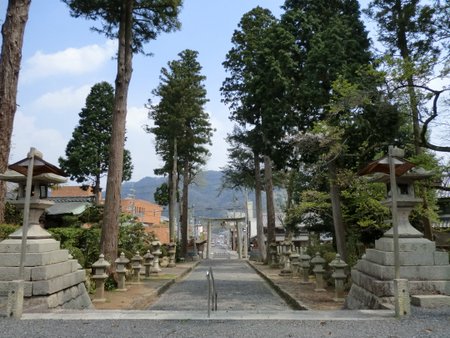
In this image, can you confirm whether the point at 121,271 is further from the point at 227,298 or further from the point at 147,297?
the point at 227,298

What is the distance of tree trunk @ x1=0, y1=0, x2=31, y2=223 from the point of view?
8062mm

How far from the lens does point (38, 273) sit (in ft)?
18.3

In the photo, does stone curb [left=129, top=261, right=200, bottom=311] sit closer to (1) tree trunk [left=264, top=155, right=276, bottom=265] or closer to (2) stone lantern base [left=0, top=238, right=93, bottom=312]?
(2) stone lantern base [left=0, top=238, right=93, bottom=312]

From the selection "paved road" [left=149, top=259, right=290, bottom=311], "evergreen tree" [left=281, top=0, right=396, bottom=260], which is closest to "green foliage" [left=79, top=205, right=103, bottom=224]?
"paved road" [left=149, top=259, right=290, bottom=311]

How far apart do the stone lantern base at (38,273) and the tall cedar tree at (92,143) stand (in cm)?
1901

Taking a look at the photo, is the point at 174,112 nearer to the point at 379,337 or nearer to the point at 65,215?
the point at 65,215

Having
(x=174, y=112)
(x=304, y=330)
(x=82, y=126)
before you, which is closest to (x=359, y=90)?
(x=304, y=330)

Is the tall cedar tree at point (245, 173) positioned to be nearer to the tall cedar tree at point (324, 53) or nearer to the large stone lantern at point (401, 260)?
the tall cedar tree at point (324, 53)

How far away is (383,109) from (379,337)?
783 centimetres

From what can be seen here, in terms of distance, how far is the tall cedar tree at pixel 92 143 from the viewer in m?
24.8

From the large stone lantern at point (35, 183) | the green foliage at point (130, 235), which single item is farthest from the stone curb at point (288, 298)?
the green foliage at point (130, 235)

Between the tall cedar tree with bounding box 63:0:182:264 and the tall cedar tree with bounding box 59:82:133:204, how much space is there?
13.0 m

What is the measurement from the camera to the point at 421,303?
5305 millimetres

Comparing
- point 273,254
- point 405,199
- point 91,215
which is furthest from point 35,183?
point 273,254
